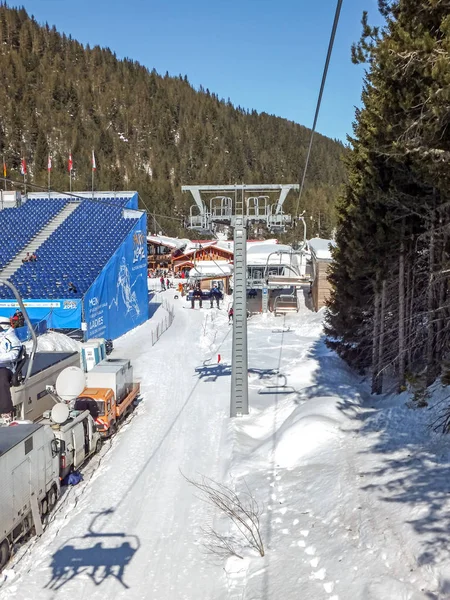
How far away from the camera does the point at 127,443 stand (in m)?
15.7

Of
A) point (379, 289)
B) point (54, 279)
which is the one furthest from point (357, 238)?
point (54, 279)

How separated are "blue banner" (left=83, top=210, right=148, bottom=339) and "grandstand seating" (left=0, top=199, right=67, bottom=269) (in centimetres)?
833

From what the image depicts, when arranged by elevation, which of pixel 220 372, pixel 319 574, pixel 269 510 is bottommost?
pixel 220 372

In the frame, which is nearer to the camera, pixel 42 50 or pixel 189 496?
pixel 189 496

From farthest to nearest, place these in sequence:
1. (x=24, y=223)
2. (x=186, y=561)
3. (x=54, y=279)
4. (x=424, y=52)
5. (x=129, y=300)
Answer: (x=24, y=223), (x=129, y=300), (x=54, y=279), (x=186, y=561), (x=424, y=52)

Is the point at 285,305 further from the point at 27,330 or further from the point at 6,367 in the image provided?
the point at 6,367

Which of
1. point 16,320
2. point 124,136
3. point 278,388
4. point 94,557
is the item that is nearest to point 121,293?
point 16,320

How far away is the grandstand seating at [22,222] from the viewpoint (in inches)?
1500

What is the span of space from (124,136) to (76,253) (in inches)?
6057

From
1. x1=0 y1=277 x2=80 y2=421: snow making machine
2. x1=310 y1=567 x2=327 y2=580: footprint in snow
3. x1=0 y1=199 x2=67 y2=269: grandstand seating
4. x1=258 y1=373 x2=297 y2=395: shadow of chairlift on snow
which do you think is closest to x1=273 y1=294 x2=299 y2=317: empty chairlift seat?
x1=0 y1=199 x2=67 y2=269: grandstand seating

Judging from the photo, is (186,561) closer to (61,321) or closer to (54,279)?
(61,321)

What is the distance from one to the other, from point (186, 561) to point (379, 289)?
39.1ft

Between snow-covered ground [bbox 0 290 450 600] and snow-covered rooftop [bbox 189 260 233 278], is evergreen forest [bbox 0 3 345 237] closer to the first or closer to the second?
snow-covered rooftop [bbox 189 260 233 278]

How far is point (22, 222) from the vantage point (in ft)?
140
